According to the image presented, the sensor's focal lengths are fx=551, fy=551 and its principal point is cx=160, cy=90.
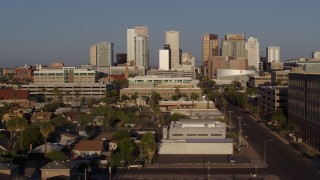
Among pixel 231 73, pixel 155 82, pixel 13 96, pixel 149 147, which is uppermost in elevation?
pixel 231 73

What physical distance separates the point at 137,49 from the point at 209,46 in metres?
14.6

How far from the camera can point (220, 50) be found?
10594cm

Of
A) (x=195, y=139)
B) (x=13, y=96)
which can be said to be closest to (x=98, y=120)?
(x=195, y=139)

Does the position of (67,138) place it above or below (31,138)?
below

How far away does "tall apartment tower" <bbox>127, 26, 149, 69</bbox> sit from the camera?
10362 cm

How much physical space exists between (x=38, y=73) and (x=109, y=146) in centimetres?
3824

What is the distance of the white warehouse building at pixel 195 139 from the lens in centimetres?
2219

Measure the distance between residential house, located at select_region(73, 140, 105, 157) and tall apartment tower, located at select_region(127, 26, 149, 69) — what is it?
262ft

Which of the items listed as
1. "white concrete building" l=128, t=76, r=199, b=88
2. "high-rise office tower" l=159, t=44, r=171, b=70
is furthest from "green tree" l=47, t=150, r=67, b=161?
"high-rise office tower" l=159, t=44, r=171, b=70

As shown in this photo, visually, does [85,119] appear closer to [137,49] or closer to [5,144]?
[5,144]

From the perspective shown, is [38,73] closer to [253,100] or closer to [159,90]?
[159,90]

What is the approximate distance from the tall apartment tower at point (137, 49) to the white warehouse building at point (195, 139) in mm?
77087

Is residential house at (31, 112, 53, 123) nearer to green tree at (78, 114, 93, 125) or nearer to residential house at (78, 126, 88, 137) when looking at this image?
green tree at (78, 114, 93, 125)

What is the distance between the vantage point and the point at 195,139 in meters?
23.3
